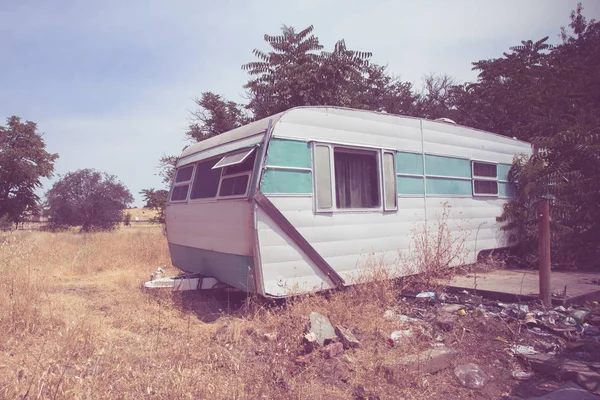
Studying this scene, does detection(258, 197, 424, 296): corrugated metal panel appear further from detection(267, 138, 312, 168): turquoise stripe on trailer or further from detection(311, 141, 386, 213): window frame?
detection(267, 138, 312, 168): turquoise stripe on trailer

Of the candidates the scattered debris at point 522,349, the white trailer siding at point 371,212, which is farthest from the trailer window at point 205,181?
the scattered debris at point 522,349

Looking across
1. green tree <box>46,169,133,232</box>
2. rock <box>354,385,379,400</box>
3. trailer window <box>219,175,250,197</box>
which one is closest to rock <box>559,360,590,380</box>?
rock <box>354,385,379,400</box>

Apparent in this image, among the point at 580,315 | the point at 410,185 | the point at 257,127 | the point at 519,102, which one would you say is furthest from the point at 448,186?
the point at 519,102

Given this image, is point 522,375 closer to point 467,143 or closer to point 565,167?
point 467,143

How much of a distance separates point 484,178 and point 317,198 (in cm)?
445

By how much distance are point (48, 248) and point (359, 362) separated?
10.4 meters

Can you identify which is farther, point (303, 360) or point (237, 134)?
point (237, 134)

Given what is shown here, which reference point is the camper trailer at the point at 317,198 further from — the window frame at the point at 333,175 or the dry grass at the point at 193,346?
the dry grass at the point at 193,346

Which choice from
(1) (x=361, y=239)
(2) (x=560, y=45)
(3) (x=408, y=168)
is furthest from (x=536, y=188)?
(2) (x=560, y=45)

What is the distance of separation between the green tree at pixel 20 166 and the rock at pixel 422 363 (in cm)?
2147

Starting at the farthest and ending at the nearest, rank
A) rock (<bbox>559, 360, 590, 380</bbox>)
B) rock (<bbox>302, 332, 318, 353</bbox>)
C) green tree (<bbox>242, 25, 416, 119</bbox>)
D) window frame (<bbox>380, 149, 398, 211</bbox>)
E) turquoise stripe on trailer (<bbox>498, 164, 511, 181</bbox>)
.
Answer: green tree (<bbox>242, 25, 416, 119</bbox>) < turquoise stripe on trailer (<bbox>498, 164, 511, 181</bbox>) < window frame (<bbox>380, 149, 398, 211</bbox>) < rock (<bbox>302, 332, 318, 353</bbox>) < rock (<bbox>559, 360, 590, 380</bbox>)

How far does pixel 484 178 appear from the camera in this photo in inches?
333

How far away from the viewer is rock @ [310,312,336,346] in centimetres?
428

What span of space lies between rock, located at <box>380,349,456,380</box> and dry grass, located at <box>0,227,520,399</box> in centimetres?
7
